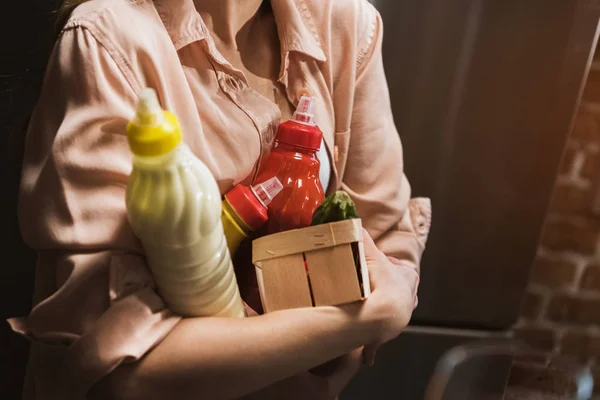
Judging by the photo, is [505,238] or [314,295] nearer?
[314,295]

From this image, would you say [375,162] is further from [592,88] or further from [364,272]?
[592,88]

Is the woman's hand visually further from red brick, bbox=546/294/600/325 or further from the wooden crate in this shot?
red brick, bbox=546/294/600/325

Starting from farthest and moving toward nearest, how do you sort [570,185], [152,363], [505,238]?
1. [570,185]
2. [505,238]
3. [152,363]

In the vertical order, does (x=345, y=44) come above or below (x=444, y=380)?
above

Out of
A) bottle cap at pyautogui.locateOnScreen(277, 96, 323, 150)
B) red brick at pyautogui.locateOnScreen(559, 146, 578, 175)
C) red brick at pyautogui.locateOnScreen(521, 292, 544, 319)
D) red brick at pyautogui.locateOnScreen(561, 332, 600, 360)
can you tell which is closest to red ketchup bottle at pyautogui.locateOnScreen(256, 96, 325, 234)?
bottle cap at pyautogui.locateOnScreen(277, 96, 323, 150)

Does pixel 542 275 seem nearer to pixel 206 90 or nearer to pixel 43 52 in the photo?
pixel 206 90

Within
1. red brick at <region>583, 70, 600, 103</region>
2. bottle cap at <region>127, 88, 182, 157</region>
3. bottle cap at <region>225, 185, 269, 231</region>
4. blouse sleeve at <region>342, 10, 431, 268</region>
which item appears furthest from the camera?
red brick at <region>583, 70, 600, 103</region>

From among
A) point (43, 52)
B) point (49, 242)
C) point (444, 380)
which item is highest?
point (43, 52)

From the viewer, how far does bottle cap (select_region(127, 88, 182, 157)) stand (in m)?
0.40

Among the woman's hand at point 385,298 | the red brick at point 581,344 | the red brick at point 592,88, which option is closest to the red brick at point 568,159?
the red brick at point 592,88

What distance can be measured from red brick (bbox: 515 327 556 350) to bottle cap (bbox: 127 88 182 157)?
118cm

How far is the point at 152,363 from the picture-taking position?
1.58 ft

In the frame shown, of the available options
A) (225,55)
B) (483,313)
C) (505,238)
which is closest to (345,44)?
(225,55)

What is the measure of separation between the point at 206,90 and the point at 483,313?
2.66 ft
